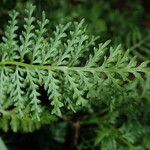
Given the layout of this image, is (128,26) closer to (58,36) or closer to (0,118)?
(0,118)

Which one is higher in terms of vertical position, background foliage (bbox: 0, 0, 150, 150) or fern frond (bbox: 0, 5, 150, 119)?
fern frond (bbox: 0, 5, 150, 119)

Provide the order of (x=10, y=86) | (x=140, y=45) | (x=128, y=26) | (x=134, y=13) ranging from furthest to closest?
(x=134, y=13)
(x=128, y=26)
(x=140, y=45)
(x=10, y=86)

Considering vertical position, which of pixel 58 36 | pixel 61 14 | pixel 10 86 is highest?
pixel 61 14

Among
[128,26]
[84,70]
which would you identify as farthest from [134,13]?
[84,70]

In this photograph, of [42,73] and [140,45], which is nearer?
[42,73]

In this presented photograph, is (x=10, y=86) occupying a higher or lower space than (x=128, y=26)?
lower

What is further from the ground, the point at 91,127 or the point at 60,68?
the point at 60,68

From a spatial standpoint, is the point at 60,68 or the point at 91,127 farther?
the point at 91,127

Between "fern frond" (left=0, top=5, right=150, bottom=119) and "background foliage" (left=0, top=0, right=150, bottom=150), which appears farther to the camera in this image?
"background foliage" (left=0, top=0, right=150, bottom=150)

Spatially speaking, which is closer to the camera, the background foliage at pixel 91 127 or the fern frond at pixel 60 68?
the fern frond at pixel 60 68

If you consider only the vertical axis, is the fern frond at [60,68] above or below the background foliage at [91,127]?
above

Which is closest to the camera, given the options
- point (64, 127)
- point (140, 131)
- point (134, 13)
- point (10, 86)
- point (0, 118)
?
point (10, 86)
